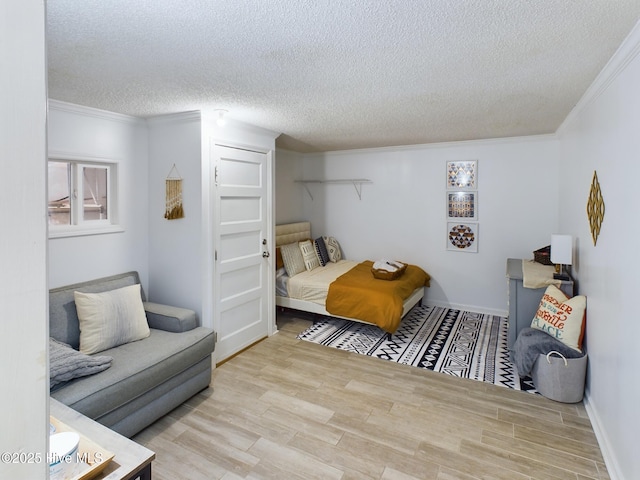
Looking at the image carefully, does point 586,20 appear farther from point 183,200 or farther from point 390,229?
point 390,229

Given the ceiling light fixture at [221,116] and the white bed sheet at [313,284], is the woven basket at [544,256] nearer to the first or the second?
the white bed sheet at [313,284]

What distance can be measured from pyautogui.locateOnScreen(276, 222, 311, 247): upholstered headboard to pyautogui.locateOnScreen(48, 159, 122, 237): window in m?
2.22

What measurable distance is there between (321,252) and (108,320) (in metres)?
3.19

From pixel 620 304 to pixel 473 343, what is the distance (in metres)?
2.08

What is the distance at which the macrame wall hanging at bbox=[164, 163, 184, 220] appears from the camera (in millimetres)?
3291

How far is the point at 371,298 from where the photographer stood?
395cm

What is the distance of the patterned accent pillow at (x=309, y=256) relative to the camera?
500 cm

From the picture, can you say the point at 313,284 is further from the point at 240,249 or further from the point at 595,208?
the point at 595,208

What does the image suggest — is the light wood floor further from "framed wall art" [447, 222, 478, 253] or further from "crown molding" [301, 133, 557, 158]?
"crown molding" [301, 133, 557, 158]

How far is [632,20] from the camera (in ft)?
5.29

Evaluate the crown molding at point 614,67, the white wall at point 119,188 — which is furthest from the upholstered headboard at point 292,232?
the crown molding at point 614,67
